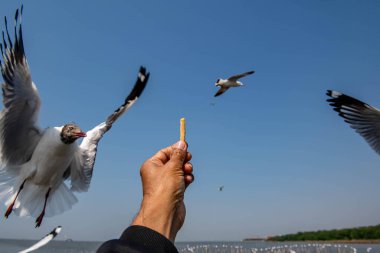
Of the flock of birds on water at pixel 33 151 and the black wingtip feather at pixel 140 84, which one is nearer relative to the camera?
the flock of birds on water at pixel 33 151

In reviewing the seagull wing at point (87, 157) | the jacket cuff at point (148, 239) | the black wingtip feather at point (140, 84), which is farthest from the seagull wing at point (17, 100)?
the jacket cuff at point (148, 239)

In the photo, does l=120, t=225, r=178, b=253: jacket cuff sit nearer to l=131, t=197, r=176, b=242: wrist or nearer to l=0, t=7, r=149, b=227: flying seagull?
l=131, t=197, r=176, b=242: wrist

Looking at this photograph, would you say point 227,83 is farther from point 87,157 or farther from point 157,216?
point 157,216

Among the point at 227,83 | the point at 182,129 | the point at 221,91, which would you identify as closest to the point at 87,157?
the point at 221,91

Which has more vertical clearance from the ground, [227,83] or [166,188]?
[227,83]

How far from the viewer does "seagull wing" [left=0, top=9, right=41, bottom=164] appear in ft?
18.1

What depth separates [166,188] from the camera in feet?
4.14

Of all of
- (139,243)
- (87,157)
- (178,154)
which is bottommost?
(139,243)

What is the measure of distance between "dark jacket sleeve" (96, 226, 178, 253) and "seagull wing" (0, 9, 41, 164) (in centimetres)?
498

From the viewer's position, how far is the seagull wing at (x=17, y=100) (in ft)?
18.1

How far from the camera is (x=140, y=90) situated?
25.3 ft

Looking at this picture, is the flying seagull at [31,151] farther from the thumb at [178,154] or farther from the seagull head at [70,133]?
the thumb at [178,154]

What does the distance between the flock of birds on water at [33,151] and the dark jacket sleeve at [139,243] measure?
16.4 feet

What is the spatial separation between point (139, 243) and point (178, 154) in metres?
0.41
